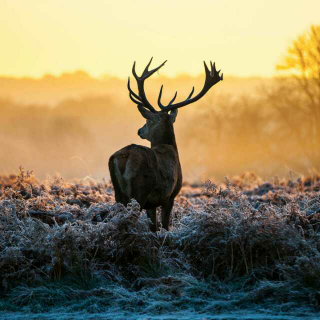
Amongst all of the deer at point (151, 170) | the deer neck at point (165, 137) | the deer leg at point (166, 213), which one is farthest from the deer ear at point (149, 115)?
the deer leg at point (166, 213)

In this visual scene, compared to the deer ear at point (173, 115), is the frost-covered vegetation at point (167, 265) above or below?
below

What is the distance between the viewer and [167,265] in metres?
9.57

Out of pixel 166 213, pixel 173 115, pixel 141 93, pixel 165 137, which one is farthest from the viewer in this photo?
pixel 173 115

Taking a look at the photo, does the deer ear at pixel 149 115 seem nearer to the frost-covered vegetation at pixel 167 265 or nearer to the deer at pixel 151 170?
the deer at pixel 151 170

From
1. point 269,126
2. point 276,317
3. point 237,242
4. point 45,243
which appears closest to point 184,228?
point 237,242

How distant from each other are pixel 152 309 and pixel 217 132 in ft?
153

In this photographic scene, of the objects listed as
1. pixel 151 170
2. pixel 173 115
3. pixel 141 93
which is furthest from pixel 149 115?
pixel 151 170

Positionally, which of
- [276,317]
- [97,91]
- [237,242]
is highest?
[97,91]

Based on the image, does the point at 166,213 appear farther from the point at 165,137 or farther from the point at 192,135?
the point at 192,135

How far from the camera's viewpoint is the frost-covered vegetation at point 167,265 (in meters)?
8.63

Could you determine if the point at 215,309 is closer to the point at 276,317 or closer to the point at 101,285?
the point at 276,317

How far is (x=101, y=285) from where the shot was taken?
920 centimetres

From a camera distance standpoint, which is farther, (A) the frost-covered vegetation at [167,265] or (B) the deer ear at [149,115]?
(B) the deer ear at [149,115]

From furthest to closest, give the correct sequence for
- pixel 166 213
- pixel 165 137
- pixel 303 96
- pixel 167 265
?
pixel 303 96
pixel 165 137
pixel 166 213
pixel 167 265
